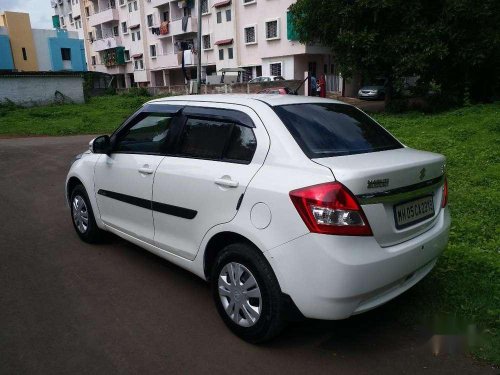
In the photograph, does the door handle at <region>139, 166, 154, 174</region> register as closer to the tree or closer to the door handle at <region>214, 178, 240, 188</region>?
the door handle at <region>214, 178, 240, 188</region>

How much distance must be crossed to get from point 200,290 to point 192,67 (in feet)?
125

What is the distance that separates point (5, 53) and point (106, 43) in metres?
12.5

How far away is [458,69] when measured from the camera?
16.8 m

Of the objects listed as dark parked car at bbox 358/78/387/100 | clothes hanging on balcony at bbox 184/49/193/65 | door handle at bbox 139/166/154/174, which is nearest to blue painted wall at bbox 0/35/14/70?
clothes hanging on balcony at bbox 184/49/193/65

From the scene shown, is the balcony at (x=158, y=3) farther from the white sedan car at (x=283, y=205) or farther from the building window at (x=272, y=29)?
the white sedan car at (x=283, y=205)

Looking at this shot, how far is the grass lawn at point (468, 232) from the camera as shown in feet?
10.7

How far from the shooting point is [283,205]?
260 centimetres

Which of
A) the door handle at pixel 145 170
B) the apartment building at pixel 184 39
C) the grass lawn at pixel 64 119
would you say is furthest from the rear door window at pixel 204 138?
the apartment building at pixel 184 39

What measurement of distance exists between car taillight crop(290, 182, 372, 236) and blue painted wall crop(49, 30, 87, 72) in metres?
47.2

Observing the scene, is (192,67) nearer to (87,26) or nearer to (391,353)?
(87,26)

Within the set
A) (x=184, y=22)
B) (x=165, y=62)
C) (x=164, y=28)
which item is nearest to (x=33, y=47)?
(x=165, y=62)

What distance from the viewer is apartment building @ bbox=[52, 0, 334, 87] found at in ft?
98.9

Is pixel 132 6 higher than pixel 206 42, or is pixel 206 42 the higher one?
pixel 132 6

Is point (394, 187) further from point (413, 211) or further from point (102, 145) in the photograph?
point (102, 145)
